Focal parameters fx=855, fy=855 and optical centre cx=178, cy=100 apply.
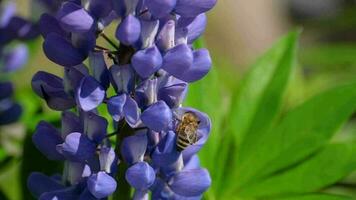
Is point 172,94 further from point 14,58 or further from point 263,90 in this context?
point 14,58

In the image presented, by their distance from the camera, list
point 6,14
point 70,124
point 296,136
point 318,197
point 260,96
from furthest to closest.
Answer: point 6,14
point 260,96
point 296,136
point 318,197
point 70,124

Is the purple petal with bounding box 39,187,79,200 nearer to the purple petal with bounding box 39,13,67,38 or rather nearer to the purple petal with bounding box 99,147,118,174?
the purple petal with bounding box 99,147,118,174

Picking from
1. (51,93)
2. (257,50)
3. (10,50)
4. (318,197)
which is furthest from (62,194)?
(257,50)

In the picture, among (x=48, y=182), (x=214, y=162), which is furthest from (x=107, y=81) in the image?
(x=214, y=162)

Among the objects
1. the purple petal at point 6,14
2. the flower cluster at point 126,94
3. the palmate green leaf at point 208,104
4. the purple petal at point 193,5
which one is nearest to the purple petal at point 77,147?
the flower cluster at point 126,94

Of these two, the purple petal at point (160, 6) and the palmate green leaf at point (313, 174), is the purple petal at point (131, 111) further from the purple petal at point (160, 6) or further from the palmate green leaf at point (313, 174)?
the palmate green leaf at point (313, 174)

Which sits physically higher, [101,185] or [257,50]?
[257,50]
